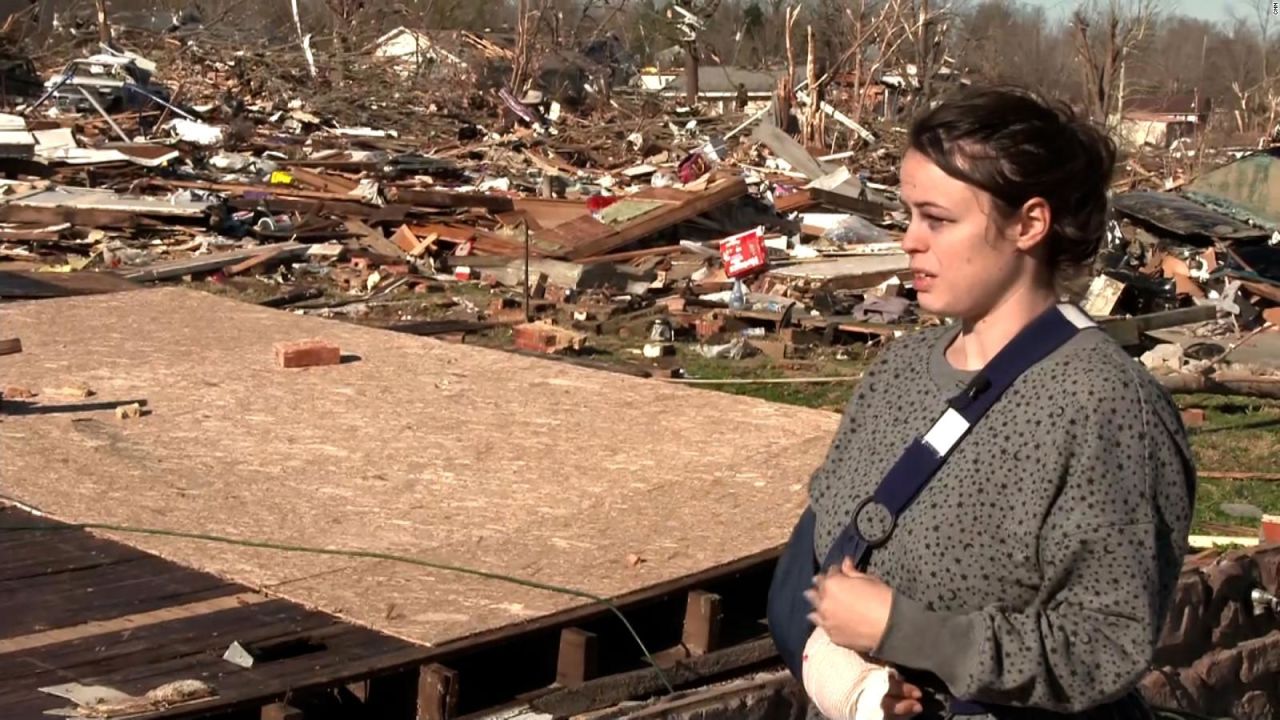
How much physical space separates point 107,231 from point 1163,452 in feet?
55.3

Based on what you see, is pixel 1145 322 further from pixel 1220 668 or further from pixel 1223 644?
pixel 1220 668

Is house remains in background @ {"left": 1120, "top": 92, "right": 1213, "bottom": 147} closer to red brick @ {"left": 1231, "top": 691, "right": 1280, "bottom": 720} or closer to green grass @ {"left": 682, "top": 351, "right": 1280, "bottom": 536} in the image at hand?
green grass @ {"left": 682, "top": 351, "right": 1280, "bottom": 536}

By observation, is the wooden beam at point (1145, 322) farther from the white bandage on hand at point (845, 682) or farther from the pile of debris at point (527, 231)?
the white bandage on hand at point (845, 682)

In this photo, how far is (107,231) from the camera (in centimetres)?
1766

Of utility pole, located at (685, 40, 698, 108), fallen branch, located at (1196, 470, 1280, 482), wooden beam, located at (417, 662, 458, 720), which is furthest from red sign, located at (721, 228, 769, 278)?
utility pole, located at (685, 40, 698, 108)

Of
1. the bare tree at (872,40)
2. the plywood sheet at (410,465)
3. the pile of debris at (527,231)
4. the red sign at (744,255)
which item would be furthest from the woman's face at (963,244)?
the bare tree at (872,40)

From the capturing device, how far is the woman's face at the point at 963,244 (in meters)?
2.19

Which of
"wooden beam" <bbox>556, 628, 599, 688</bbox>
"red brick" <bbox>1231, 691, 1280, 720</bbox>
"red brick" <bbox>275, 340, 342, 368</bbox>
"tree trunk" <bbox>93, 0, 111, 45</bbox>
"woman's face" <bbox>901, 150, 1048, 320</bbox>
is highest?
"woman's face" <bbox>901, 150, 1048, 320</bbox>

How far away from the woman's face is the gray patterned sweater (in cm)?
13

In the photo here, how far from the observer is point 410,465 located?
22.6ft

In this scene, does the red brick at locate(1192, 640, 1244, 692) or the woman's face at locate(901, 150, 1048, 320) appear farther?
the red brick at locate(1192, 640, 1244, 692)

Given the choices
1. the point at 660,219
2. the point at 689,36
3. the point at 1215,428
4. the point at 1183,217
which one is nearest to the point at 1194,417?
the point at 1215,428

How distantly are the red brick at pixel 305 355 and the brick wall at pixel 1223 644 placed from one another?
464cm

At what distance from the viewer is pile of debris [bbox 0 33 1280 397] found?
542 inches
